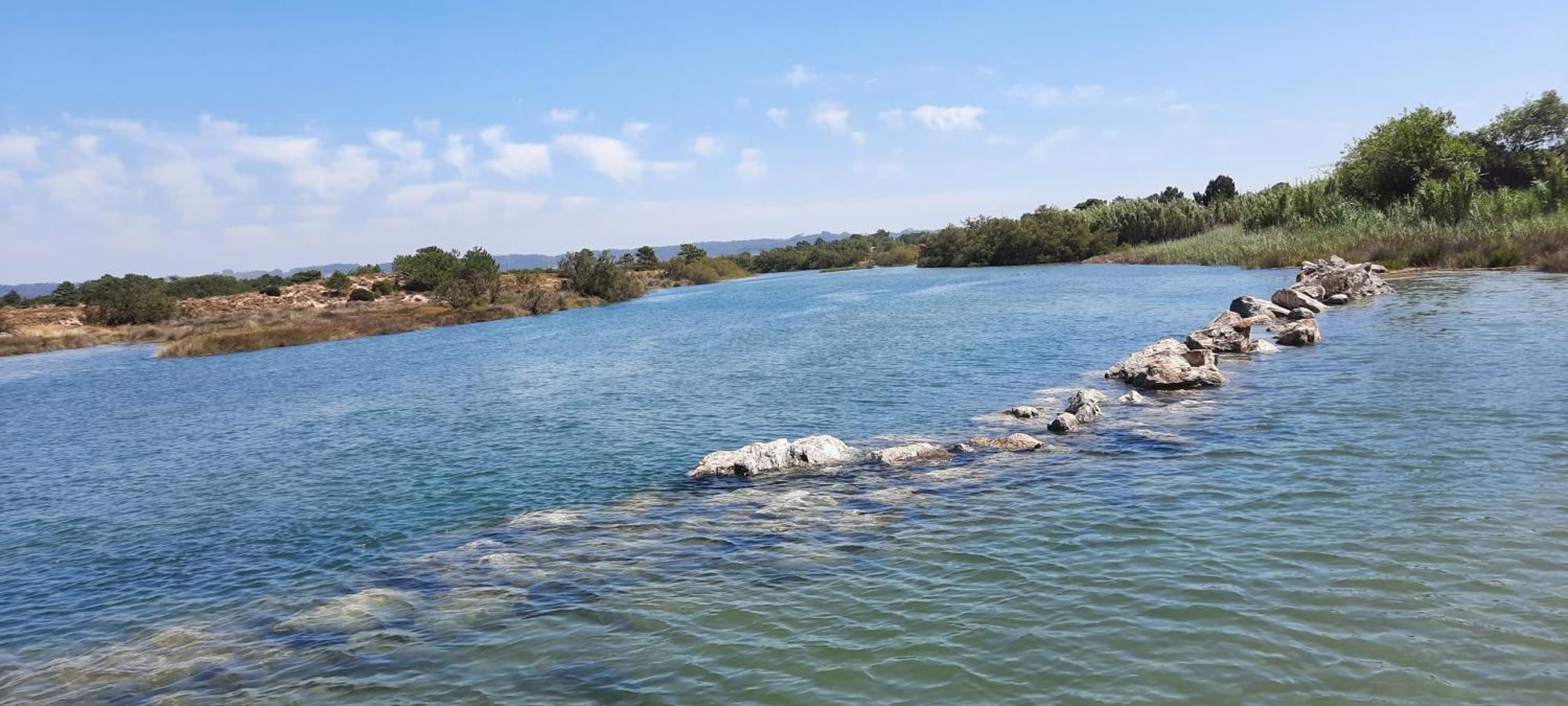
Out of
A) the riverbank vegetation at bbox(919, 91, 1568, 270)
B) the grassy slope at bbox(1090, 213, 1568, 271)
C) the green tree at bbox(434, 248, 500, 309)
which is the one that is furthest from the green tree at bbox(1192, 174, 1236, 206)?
the green tree at bbox(434, 248, 500, 309)

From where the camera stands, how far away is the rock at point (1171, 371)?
22.1 metres

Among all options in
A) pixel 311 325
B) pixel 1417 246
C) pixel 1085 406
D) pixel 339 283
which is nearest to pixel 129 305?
pixel 339 283

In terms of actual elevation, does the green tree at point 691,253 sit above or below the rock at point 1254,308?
above

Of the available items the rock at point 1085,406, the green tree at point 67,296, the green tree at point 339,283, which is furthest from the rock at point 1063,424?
the green tree at point 67,296

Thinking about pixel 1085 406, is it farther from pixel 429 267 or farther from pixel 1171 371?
pixel 429 267

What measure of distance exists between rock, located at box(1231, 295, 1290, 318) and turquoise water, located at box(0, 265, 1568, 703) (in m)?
6.24

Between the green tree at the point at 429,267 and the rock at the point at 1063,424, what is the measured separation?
85695 mm

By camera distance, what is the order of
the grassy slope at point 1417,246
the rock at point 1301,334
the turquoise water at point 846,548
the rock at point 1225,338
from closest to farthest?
1. the turquoise water at point 846,548
2. the rock at point 1225,338
3. the rock at point 1301,334
4. the grassy slope at point 1417,246

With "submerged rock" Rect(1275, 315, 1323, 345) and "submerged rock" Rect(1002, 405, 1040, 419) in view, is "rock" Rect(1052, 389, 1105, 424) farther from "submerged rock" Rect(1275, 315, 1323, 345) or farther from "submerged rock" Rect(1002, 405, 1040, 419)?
"submerged rock" Rect(1275, 315, 1323, 345)

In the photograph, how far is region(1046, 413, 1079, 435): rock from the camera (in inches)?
723

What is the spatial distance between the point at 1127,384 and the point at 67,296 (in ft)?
409

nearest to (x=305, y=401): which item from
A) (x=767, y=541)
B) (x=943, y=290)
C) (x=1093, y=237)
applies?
(x=767, y=541)

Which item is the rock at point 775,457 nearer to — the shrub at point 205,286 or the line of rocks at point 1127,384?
the line of rocks at point 1127,384

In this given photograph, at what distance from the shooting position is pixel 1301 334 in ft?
89.8
